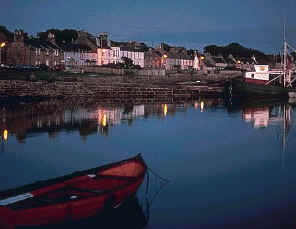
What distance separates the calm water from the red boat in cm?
119

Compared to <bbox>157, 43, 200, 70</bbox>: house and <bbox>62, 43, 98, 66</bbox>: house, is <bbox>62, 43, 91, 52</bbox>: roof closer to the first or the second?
<bbox>62, 43, 98, 66</bbox>: house

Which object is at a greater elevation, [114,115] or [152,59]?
[152,59]

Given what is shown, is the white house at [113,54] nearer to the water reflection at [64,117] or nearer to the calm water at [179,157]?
the water reflection at [64,117]

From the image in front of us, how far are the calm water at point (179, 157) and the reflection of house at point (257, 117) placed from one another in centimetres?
12

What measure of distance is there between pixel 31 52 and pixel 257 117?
5631 cm

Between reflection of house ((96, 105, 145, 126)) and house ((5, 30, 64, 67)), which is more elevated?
house ((5, 30, 64, 67))

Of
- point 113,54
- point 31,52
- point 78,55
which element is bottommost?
point 31,52

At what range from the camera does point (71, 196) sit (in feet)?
40.9

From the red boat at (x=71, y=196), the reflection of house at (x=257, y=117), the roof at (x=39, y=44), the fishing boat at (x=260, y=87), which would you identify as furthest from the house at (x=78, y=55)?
the red boat at (x=71, y=196)

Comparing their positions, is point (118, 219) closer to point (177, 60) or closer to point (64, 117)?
point (64, 117)

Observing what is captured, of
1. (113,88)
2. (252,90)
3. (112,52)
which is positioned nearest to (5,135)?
(113,88)

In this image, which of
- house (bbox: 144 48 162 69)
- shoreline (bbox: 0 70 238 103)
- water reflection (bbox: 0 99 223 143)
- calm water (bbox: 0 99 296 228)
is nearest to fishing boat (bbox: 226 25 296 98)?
shoreline (bbox: 0 70 238 103)

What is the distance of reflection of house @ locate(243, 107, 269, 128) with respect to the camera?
40750 mm

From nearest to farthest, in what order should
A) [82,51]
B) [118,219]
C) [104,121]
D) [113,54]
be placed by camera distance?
[118,219] < [104,121] < [82,51] < [113,54]
